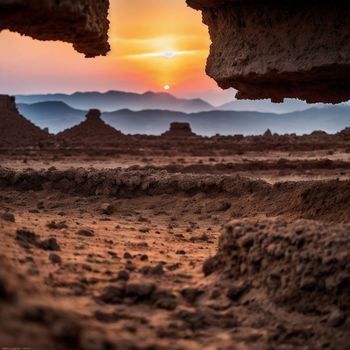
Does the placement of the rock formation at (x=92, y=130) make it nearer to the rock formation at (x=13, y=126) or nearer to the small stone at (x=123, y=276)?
the rock formation at (x=13, y=126)

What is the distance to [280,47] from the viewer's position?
6.37 m

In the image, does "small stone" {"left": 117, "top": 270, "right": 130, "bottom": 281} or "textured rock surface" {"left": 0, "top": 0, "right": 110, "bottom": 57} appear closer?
"textured rock surface" {"left": 0, "top": 0, "right": 110, "bottom": 57}

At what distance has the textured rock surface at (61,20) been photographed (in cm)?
446

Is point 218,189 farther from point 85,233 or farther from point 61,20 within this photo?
point 61,20

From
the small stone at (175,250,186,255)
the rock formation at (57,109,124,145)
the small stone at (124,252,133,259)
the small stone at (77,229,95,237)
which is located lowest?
the small stone at (175,250,186,255)

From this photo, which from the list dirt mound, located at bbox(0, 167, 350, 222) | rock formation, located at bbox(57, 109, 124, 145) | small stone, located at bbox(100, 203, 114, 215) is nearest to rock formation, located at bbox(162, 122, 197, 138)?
rock formation, located at bbox(57, 109, 124, 145)

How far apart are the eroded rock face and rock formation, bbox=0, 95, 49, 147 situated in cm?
3259

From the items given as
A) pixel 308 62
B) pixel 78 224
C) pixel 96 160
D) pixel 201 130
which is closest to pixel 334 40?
pixel 308 62

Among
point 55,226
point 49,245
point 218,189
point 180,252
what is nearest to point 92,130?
point 218,189

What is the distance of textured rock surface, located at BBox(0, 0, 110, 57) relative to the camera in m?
4.46

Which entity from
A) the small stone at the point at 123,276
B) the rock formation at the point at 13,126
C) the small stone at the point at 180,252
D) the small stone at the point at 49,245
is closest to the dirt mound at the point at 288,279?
the small stone at the point at 123,276

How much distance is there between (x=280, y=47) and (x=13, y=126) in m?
37.3

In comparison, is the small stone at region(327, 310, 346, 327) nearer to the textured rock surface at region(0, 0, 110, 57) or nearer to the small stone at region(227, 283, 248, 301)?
the small stone at region(227, 283, 248, 301)

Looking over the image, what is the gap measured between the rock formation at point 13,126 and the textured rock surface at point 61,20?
3354 centimetres
